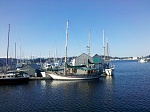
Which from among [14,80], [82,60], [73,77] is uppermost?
[82,60]

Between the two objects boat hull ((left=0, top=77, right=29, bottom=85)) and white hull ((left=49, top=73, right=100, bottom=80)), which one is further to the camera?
white hull ((left=49, top=73, right=100, bottom=80))

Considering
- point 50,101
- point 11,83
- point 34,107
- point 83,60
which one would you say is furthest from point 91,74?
point 34,107

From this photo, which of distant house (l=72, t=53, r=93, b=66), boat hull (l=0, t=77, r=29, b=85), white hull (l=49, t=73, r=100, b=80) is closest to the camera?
boat hull (l=0, t=77, r=29, b=85)

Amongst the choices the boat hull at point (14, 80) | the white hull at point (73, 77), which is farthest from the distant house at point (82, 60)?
the boat hull at point (14, 80)

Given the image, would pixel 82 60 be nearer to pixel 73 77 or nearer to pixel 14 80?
pixel 73 77

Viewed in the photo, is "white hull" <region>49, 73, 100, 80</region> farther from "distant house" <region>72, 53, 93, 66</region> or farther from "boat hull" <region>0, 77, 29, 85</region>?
"distant house" <region>72, 53, 93, 66</region>

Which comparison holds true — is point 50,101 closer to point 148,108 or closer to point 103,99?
point 103,99

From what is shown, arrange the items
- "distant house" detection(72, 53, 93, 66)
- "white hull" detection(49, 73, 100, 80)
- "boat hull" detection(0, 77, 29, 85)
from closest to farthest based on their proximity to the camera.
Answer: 1. "boat hull" detection(0, 77, 29, 85)
2. "white hull" detection(49, 73, 100, 80)
3. "distant house" detection(72, 53, 93, 66)

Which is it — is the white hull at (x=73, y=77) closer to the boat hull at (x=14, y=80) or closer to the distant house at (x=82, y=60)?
the boat hull at (x=14, y=80)

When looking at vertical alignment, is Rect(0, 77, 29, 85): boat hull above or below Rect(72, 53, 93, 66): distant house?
below

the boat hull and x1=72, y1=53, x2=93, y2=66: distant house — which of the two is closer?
the boat hull

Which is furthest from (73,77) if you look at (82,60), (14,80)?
(14,80)

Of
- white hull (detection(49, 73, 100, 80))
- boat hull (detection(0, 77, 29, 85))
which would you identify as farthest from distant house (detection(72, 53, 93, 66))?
boat hull (detection(0, 77, 29, 85))

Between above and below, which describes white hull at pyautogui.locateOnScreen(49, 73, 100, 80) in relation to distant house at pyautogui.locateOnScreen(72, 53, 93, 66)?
below
